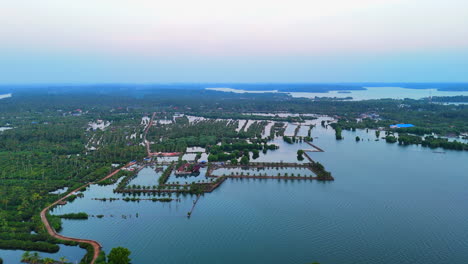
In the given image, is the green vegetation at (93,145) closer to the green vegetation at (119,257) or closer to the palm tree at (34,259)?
the palm tree at (34,259)

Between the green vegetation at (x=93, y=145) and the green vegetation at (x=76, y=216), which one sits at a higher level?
Result: the green vegetation at (x=93, y=145)

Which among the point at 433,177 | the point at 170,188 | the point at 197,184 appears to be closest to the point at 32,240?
the point at 170,188

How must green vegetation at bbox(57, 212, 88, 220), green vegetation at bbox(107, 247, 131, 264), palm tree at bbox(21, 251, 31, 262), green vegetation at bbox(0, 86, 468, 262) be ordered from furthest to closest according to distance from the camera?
1. green vegetation at bbox(0, 86, 468, 262)
2. green vegetation at bbox(57, 212, 88, 220)
3. palm tree at bbox(21, 251, 31, 262)
4. green vegetation at bbox(107, 247, 131, 264)

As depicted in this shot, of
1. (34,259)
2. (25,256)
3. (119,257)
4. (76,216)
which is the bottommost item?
(34,259)

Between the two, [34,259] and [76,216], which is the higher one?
[76,216]

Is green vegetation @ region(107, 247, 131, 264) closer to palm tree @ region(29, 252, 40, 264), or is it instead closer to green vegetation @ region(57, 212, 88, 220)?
palm tree @ region(29, 252, 40, 264)

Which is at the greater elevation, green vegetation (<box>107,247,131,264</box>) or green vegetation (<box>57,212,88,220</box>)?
green vegetation (<box>107,247,131,264</box>)

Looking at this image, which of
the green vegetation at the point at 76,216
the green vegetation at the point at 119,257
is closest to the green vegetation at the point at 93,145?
the green vegetation at the point at 76,216

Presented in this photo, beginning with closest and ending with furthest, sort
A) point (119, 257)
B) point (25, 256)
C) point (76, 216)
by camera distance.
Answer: point (119, 257)
point (25, 256)
point (76, 216)

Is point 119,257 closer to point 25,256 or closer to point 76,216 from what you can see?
point 25,256

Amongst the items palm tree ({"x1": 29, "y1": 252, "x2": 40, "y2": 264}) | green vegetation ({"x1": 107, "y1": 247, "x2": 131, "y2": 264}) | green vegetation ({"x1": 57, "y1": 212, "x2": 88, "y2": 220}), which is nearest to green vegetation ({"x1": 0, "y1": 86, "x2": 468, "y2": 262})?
green vegetation ({"x1": 57, "y1": 212, "x2": 88, "y2": 220})

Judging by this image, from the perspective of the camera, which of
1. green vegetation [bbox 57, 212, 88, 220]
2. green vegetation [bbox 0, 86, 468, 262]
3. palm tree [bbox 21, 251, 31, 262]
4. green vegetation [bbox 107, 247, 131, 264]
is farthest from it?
green vegetation [bbox 0, 86, 468, 262]

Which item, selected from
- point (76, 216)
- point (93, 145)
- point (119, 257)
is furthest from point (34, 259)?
point (93, 145)
